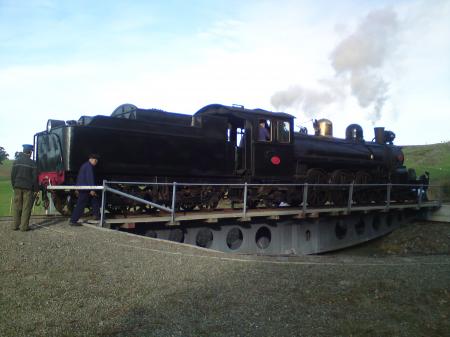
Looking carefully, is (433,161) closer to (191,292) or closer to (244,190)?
(244,190)

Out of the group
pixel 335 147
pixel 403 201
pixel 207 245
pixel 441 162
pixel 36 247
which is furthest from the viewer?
pixel 441 162

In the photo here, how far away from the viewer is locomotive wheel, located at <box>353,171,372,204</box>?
16625 mm

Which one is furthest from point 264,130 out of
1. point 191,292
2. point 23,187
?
point 191,292

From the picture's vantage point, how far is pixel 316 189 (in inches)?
583

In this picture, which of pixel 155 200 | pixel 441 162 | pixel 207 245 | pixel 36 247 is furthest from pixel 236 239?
pixel 441 162

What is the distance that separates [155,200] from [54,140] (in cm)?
281

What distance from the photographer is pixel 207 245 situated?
11.7 m

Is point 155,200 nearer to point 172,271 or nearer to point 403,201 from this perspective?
point 172,271

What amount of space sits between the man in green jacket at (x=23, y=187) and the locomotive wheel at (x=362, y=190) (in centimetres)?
1158

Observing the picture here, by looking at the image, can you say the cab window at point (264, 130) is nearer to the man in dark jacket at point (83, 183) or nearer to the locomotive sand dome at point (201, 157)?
the locomotive sand dome at point (201, 157)

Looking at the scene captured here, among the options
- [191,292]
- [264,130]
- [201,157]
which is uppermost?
[264,130]

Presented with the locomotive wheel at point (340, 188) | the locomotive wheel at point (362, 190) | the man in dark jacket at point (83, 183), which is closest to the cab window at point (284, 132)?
the locomotive wheel at point (340, 188)

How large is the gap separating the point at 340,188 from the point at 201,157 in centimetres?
610

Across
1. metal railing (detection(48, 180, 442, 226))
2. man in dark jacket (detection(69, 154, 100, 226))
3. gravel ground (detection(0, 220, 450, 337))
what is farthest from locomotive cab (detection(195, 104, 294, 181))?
gravel ground (detection(0, 220, 450, 337))
